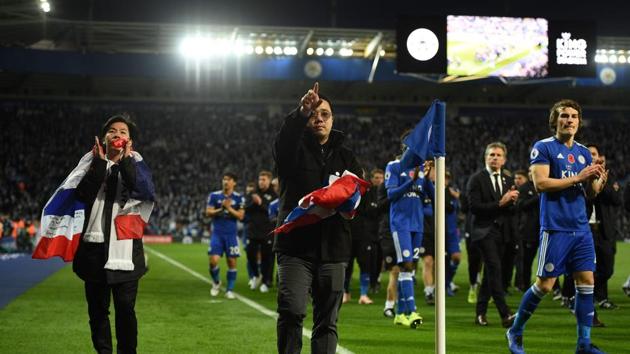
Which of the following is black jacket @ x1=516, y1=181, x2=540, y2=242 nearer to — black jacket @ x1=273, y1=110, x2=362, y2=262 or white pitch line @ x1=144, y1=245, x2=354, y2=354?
white pitch line @ x1=144, y1=245, x2=354, y2=354

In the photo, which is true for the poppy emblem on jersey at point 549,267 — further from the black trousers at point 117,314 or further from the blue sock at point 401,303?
the black trousers at point 117,314

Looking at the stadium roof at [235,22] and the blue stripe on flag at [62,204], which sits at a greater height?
the stadium roof at [235,22]

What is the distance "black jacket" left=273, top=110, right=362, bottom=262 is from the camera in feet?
19.2

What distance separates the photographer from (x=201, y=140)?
169 feet

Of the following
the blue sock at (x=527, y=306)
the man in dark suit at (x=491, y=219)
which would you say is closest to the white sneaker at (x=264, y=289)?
the man in dark suit at (x=491, y=219)

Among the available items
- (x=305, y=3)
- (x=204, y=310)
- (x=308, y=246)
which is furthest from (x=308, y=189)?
(x=305, y=3)

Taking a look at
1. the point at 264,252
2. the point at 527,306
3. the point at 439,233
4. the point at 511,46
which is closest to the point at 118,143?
the point at 439,233

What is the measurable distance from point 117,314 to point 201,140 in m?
45.3

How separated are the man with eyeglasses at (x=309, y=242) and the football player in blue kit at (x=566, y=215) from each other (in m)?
2.45

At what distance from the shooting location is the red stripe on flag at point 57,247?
6312mm

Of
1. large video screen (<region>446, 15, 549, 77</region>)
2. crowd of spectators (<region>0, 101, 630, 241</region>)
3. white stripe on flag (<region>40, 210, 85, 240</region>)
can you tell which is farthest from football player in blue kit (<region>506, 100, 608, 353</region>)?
crowd of spectators (<region>0, 101, 630, 241</region>)

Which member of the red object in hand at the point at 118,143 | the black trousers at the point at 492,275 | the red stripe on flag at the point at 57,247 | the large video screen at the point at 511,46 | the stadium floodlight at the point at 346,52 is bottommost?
the black trousers at the point at 492,275

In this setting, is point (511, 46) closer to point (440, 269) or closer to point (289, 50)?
point (289, 50)

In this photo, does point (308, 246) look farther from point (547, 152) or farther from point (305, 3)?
point (305, 3)
